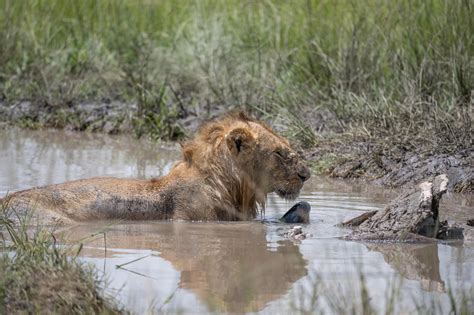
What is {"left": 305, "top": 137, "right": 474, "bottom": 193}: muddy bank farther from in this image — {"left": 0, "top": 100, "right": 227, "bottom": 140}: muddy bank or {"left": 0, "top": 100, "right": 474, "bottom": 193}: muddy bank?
{"left": 0, "top": 100, "right": 227, "bottom": 140}: muddy bank

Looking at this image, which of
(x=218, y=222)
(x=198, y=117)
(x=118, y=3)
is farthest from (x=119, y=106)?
(x=218, y=222)

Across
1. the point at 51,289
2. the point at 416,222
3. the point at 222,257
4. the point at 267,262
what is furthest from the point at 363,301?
the point at 416,222

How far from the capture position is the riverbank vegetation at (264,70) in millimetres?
10734

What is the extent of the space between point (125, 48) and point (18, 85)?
147 centimetres

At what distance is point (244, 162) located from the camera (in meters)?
8.38

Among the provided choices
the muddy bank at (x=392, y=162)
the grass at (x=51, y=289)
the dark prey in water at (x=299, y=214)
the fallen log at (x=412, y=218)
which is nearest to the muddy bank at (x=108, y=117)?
the muddy bank at (x=392, y=162)

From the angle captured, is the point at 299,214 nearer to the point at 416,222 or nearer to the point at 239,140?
the point at 239,140

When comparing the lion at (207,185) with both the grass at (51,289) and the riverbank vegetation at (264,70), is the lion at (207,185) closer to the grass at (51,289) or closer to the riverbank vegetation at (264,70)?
the riverbank vegetation at (264,70)

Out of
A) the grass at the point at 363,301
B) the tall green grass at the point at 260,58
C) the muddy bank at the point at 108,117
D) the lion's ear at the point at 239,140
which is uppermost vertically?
the tall green grass at the point at 260,58

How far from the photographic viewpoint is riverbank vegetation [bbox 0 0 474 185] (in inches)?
423

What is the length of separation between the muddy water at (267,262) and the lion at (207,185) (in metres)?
0.18

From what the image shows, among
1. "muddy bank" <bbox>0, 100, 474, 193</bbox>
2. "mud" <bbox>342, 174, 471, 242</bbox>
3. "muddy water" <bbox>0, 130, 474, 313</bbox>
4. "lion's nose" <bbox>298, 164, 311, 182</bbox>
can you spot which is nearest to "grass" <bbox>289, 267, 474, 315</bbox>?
"muddy water" <bbox>0, 130, 474, 313</bbox>

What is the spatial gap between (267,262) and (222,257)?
31cm

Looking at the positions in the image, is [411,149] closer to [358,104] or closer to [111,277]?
[358,104]
